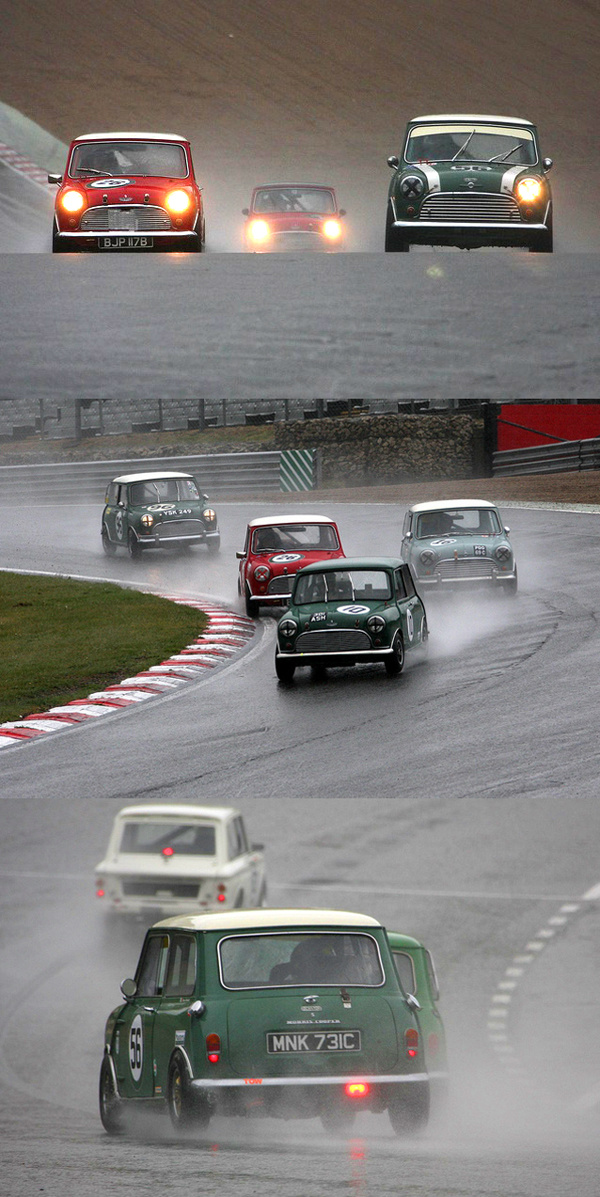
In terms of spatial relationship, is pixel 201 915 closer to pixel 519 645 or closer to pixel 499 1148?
pixel 499 1148

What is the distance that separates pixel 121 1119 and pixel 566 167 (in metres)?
27.6

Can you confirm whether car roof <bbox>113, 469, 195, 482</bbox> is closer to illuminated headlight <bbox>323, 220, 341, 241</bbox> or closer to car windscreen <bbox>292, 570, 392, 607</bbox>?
illuminated headlight <bbox>323, 220, 341, 241</bbox>

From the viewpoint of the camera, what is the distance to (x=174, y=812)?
13.8 meters

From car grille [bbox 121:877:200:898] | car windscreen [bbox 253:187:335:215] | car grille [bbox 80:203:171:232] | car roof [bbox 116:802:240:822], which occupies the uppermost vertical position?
car windscreen [bbox 253:187:335:215]

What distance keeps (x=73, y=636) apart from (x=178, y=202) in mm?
6322

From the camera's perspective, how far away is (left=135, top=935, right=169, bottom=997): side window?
8.57 meters

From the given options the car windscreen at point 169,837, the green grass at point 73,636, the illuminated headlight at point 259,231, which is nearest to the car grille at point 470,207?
the illuminated headlight at point 259,231

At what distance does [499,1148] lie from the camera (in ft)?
26.1

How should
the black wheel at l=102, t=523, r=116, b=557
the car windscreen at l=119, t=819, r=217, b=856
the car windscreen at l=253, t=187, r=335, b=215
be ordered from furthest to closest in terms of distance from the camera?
1. the black wheel at l=102, t=523, r=116, b=557
2. the car windscreen at l=253, t=187, r=335, b=215
3. the car windscreen at l=119, t=819, r=217, b=856

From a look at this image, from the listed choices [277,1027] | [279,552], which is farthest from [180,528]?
[277,1027]

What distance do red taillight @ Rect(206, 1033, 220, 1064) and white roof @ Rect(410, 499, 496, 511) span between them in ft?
35.0

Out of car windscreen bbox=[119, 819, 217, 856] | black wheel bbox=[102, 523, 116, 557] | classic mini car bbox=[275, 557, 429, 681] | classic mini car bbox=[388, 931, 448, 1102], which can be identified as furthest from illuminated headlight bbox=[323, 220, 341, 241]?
classic mini car bbox=[388, 931, 448, 1102]

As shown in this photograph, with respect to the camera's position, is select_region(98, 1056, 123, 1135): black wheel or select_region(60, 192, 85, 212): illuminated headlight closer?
select_region(98, 1056, 123, 1135): black wheel

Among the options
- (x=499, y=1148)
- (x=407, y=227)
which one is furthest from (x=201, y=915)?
(x=407, y=227)
